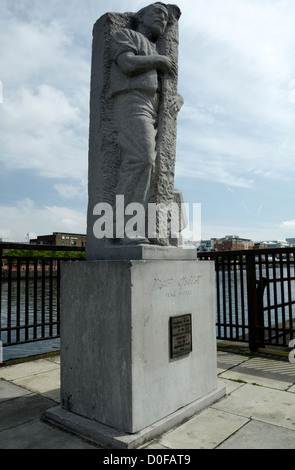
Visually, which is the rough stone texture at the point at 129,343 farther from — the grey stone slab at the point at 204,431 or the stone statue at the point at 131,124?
the stone statue at the point at 131,124

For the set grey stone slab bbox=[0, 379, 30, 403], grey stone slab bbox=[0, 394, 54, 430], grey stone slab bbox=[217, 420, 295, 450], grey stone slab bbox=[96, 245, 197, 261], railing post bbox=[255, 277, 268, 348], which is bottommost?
grey stone slab bbox=[0, 379, 30, 403]

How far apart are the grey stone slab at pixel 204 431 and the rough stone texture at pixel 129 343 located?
0.51 feet

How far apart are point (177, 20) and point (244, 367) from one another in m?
4.23

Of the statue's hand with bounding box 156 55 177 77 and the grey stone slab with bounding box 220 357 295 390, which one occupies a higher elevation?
the statue's hand with bounding box 156 55 177 77

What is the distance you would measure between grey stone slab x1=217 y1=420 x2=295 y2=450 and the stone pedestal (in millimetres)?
472

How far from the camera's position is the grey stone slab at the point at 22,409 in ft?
9.34

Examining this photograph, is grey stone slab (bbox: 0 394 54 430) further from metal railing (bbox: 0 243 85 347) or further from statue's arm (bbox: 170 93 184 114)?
statue's arm (bbox: 170 93 184 114)

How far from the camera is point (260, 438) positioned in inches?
97.9

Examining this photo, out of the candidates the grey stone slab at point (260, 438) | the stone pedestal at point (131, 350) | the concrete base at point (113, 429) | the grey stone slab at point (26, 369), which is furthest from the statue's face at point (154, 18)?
the grey stone slab at point (26, 369)

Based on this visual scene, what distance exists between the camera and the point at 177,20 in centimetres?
357

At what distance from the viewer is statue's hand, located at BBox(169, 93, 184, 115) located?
3.42 metres

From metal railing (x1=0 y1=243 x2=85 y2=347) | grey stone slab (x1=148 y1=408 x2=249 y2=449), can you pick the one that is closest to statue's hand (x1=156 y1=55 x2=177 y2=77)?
metal railing (x1=0 y1=243 x2=85 y2=347)
